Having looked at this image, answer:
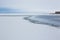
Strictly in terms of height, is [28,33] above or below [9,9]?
below

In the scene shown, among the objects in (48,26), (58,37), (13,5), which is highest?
(13,5)

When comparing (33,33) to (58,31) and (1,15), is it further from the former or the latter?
(1,15)

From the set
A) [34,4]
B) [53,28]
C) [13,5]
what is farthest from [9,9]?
[53,28]

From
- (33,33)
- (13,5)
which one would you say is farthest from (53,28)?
(13,5)

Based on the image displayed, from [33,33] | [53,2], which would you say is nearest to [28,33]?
[33,33]

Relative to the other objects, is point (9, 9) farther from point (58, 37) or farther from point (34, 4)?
point (58, 37)

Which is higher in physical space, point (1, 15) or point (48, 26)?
point (1, 15)
